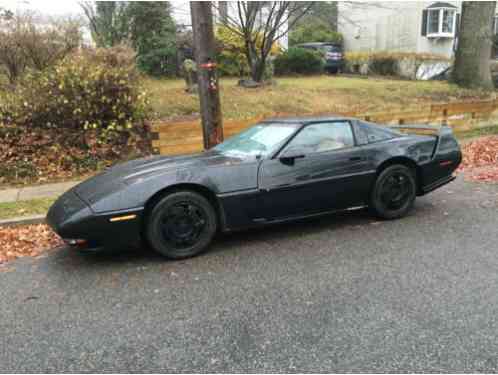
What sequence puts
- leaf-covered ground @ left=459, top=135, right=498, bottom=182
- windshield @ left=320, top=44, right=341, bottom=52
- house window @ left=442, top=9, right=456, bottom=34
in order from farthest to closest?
house window @ left=442, top=9, right=456, bottom=34 < windshield @ left=320, top=44, right=341, bottom=52 < leaf-covered ground @ left=459, top=135, right=498, bottom=182

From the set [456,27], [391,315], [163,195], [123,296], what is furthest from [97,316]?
[456,27]

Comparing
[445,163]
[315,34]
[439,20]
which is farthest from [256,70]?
[315,34]

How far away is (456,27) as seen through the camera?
2703 cm

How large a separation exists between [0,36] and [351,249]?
7.96 m

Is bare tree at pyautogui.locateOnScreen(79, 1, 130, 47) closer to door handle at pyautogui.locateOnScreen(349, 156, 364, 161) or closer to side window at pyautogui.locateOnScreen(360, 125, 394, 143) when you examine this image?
side window at pyautogui.locateOnScreen(360, 125, 394, 143)

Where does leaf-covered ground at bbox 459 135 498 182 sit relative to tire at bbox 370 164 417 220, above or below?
below

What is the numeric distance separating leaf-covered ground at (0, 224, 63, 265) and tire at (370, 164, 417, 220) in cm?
353

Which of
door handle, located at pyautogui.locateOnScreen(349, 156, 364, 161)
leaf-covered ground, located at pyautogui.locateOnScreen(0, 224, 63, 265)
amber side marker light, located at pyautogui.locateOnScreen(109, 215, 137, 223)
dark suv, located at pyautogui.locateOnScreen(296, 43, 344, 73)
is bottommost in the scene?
leaf-covered ground, located at pyautogui.locateOnScreen(0, 224, 63, 265)

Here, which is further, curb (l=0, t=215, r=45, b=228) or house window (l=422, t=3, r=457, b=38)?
house window (l=422, t=3, r=457, b=38)

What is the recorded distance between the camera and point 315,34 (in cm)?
3141

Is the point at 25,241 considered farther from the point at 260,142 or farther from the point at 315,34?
the point at 315,34

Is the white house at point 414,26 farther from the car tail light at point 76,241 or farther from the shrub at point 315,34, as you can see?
the car tail light at point 76,241

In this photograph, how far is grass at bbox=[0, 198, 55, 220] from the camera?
16.4 feet

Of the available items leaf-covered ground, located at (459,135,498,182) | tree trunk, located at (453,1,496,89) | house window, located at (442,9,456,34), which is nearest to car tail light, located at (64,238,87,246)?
leaf-covered ground, located at (459,135,498,182)
